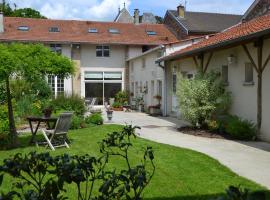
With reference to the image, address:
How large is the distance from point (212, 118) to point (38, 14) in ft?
122

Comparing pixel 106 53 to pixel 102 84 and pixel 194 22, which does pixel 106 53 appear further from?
pixel 194 22

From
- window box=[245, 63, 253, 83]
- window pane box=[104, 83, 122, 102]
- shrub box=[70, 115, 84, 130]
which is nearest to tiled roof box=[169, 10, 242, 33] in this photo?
window pane box=[104, 83, 122, 102]

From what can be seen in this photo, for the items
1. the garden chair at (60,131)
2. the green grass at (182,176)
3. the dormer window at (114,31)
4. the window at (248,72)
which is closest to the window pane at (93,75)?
the dormer window at (114,31)

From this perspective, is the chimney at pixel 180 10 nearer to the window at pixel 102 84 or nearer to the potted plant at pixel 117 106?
the window at pixel 102 84

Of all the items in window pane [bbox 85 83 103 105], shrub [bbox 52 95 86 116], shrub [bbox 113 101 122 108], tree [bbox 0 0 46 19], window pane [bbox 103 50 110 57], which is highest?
tree [bbox 0 0 46 19]

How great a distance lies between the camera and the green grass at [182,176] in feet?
19.3

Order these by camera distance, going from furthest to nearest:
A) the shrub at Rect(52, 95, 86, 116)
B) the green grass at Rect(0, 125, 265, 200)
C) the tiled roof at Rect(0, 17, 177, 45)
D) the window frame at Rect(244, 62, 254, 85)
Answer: the tiled roof at Rect(0, 17, 177, 45) < the shrub at Rect(52, 95, 86, 116) < the window frame at Rect(244, 62, 254, 85) < the green grass at Rect(0, 125, 265, 200)

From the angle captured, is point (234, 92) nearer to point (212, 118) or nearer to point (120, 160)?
point (212, 118)

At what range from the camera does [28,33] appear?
32125 mm

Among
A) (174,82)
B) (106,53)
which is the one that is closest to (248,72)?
(174,82)

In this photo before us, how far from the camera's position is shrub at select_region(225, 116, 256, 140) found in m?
11.8

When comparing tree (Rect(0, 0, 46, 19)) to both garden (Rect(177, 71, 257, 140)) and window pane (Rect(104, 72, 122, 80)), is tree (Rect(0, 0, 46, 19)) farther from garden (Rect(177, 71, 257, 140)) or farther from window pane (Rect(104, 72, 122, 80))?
garden (Rect(177, 71, 257, 140))

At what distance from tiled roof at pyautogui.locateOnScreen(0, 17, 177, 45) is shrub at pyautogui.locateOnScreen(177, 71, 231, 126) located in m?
18.3

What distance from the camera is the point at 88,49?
104 feet
